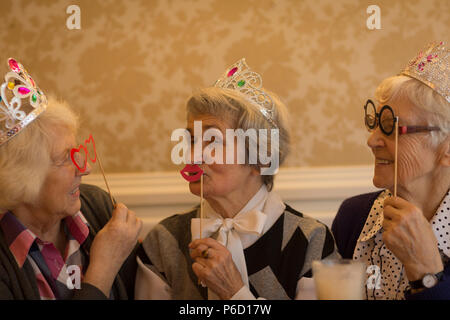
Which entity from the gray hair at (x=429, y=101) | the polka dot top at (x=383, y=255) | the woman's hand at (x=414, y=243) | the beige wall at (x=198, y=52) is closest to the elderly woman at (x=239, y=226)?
the polka dot top at (x=383, y=255)

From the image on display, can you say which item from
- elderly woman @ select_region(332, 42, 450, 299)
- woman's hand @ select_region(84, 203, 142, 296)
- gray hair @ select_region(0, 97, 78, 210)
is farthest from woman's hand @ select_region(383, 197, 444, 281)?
gray hair @ select_region(0, 97, 78, 210)

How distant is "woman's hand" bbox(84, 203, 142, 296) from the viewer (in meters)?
1.59

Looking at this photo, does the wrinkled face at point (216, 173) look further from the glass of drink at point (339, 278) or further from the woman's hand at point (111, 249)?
the glass of drink at point (339, 278)

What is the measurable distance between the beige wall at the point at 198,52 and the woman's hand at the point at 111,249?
748 millimetres

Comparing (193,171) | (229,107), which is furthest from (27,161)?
(229,107)

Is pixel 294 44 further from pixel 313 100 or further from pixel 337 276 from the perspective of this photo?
pixel 337 276

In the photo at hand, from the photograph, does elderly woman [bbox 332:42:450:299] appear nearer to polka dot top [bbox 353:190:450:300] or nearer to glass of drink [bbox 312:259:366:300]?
polka dot top [bbox 353:190:450:300]

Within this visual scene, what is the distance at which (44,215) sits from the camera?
5.46 ft

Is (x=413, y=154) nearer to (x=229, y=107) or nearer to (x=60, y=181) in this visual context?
(x=229, y=107)

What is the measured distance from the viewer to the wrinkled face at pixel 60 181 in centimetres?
163

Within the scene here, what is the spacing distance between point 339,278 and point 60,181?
882 millimetres

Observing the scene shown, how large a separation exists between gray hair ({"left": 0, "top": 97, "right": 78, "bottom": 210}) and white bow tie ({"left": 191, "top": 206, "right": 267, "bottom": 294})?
1.70ft

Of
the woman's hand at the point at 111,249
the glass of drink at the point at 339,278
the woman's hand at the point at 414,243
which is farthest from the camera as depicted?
the woman's hand at the point at 111,249
